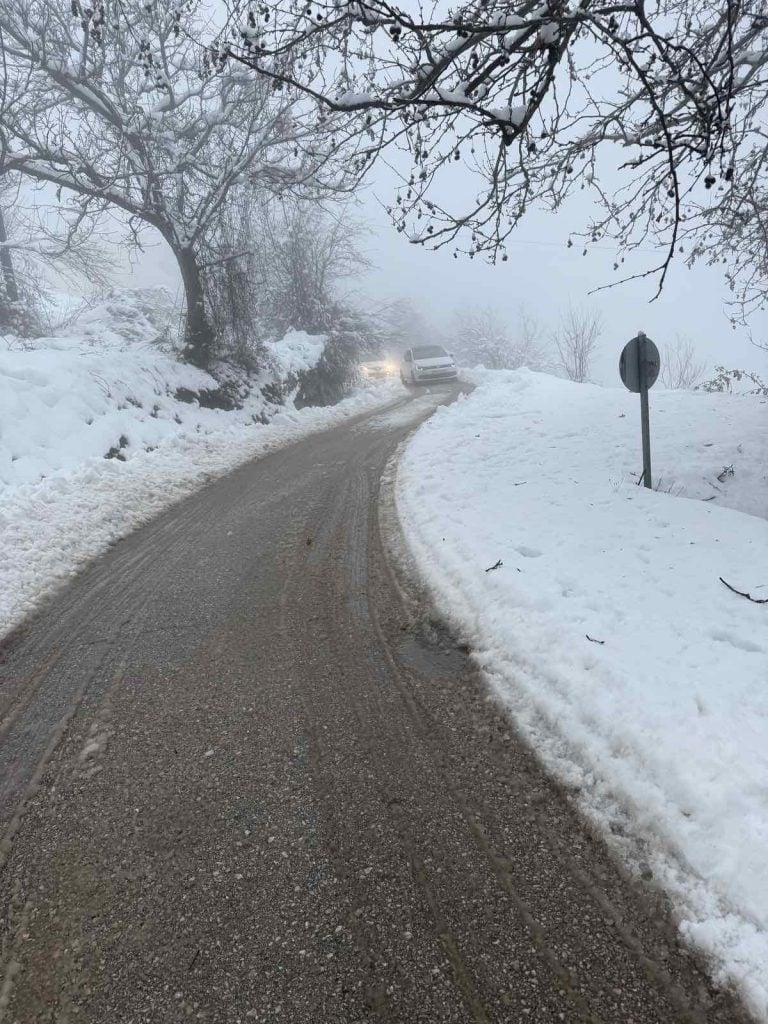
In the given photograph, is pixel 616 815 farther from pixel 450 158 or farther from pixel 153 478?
pixel 153 478

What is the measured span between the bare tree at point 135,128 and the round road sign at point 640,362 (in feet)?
23.2

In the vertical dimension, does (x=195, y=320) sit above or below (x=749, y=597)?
above

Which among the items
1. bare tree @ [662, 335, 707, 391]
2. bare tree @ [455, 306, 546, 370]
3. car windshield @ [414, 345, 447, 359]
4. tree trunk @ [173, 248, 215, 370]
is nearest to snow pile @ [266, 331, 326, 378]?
tree trunk @ [173, 248, 215, 370]

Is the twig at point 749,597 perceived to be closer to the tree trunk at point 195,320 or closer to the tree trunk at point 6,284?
the tree trunk at point 195,320

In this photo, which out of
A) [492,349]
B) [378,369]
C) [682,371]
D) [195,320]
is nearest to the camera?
[195,320]

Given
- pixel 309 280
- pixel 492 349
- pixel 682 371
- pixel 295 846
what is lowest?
pixel 682 371

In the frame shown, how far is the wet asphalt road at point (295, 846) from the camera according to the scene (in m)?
1.95

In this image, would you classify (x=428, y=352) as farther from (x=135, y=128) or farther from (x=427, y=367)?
(x=135, y=128)

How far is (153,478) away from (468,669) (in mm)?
6635

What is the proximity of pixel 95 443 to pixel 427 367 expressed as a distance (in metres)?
16.8

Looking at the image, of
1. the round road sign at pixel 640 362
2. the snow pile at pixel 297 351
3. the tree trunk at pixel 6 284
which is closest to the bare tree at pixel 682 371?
the snow pile at pixel 297 351

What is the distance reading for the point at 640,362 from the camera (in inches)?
237

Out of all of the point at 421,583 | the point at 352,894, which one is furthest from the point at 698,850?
the point at 421,583

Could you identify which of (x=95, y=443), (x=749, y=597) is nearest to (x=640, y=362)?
(x=749, y=597)
